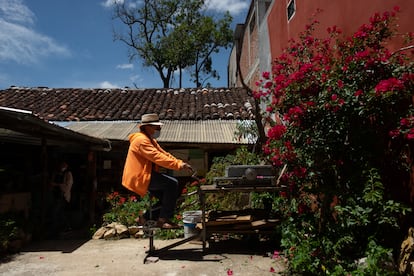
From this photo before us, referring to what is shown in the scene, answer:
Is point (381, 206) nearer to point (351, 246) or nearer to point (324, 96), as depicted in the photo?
point (351, 246)

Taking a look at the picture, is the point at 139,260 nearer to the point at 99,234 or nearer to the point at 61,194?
the point at 99,234

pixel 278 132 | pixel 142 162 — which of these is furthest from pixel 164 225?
pixel 278 132

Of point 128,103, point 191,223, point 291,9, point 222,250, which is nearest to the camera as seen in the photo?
point 222,250

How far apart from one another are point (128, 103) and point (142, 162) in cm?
875

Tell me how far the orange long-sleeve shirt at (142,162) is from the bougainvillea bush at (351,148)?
148 centimetres

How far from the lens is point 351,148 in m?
4.48

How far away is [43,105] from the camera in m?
13.1

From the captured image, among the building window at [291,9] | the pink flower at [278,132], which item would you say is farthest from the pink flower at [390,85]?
the building window at [291,9]

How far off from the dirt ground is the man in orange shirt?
23.8 inches

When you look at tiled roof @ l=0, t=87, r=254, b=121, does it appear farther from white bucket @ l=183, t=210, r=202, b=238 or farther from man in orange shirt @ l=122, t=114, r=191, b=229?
man in orange shirt @ l=122, t=114, r=191, b=229

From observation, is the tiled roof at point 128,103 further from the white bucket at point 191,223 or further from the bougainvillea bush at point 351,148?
the bougainvillea bush at point 351,148

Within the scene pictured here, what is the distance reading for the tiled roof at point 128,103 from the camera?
466 inches

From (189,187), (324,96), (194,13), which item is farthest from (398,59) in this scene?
(194,13)

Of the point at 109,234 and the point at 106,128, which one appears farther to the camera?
the point at 106,128
